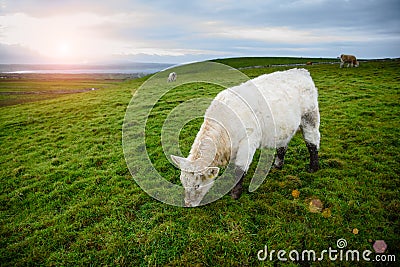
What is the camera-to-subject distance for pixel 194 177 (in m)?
4.85

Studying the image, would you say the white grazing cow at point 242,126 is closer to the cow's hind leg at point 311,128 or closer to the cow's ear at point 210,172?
the cow's ear at point 210,172

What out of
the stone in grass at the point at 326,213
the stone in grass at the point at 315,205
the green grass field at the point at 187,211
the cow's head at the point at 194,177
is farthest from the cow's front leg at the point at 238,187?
the stone in grass at the point at 326,213

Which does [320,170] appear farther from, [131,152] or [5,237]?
[5,237]

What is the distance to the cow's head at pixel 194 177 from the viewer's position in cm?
475

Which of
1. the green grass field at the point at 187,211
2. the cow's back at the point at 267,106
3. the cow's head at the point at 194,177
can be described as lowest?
the green grass field at the point at 187,211

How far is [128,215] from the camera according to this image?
18.8ft

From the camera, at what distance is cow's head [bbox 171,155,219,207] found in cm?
475

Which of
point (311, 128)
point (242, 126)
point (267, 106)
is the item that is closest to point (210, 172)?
point (242, 126)

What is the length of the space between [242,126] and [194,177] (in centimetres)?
161

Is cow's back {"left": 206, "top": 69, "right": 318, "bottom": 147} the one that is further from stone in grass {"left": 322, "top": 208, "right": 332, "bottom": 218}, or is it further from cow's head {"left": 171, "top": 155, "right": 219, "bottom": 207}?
stone in grass {"left": 322, "top": 208, "right": 332, "bottom": 218}

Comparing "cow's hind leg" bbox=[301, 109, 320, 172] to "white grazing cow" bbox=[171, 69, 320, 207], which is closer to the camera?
"white grazing cow" bbox=[171, 69, 320, 207]

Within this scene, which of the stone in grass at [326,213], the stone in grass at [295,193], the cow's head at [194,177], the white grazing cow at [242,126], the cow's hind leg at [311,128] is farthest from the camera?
the cow's hind leg at [311,128]

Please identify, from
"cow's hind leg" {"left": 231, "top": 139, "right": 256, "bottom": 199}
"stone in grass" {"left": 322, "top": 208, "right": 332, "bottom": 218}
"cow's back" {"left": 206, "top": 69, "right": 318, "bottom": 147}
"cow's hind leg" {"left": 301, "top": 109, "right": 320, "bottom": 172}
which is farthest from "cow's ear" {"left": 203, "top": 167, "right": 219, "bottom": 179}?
"cow's hind leg" {"left": 301, "top": 109, "right": 320, "bottom": 172}

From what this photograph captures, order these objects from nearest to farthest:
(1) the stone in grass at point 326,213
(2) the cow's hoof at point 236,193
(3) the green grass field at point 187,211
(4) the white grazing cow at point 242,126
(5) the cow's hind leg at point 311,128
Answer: (3) the green grass field at point 187,211, (4) the white grazing cow at point 242,126, (1) the stone in grass at point 326,213, (2) the cow's hoof at point 236,193, (5) the cow's hind leg at point 311,128
